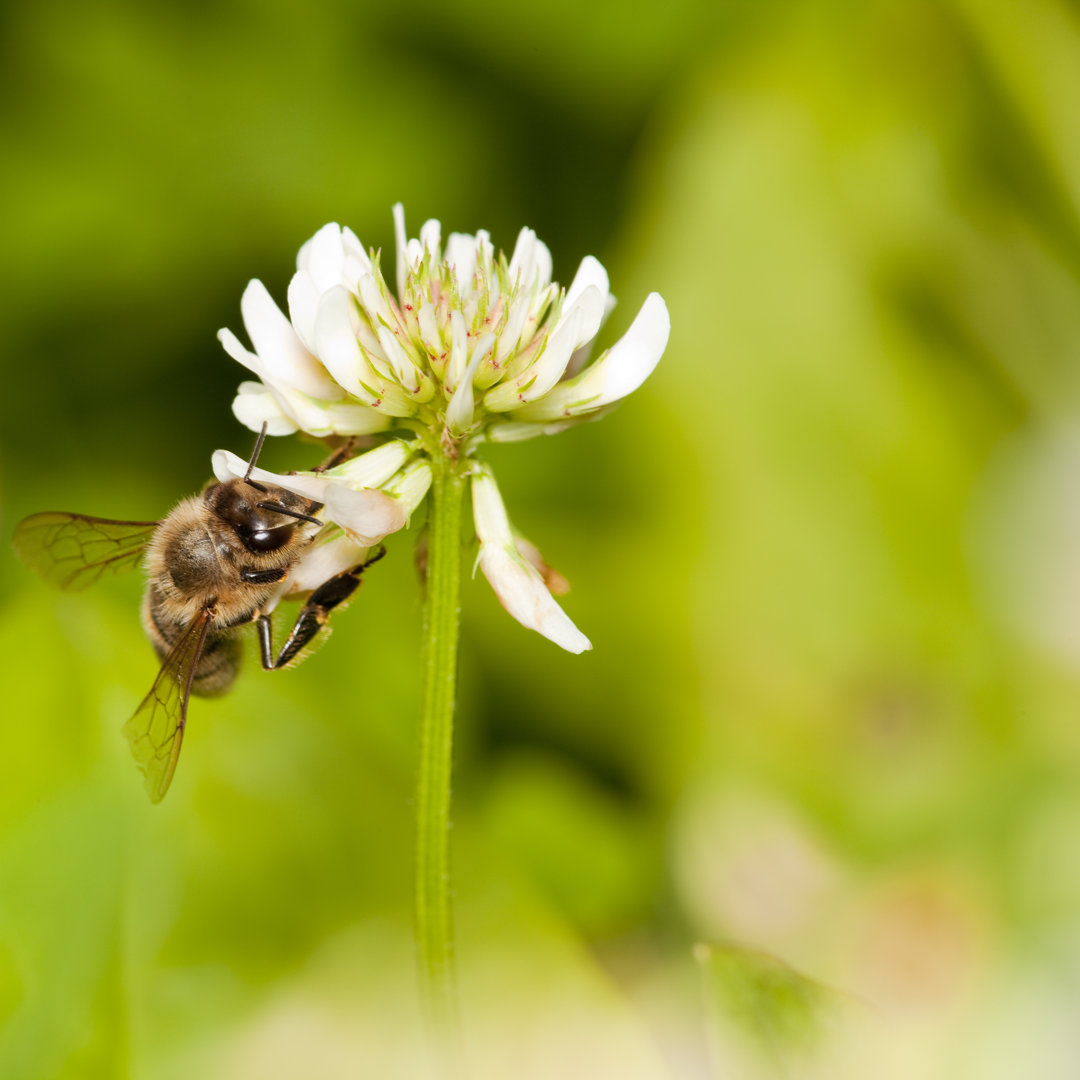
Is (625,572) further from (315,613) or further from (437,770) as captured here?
(437,770)

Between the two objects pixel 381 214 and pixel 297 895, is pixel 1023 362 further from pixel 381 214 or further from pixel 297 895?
pixel 297 895

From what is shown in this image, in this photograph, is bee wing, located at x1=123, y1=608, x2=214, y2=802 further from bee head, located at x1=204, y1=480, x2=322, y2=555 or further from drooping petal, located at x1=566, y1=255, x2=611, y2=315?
drooping petal, located at x1=566, y1=255, x2=611, y2=315

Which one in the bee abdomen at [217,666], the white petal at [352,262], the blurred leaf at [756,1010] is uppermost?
the white petal at [352,262]

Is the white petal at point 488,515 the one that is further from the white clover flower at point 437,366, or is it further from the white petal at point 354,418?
the white petal at point 354,418

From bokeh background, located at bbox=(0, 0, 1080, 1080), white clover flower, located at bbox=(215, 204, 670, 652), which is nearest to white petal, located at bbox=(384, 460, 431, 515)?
white clover flower, located at bbox=(215, 204, 670, 652)

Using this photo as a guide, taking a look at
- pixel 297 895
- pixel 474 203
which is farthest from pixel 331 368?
pixel 474 203

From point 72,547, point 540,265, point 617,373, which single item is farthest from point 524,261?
point 72,547

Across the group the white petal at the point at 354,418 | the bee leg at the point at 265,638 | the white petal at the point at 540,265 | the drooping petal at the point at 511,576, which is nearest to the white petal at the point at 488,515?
the drooping petal at the point at 511,576
